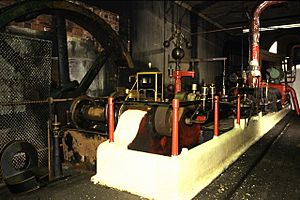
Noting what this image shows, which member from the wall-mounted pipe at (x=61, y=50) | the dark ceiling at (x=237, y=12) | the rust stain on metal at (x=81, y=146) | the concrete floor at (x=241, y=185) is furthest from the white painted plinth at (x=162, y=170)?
the dark ceiling at (x=237, y=12)

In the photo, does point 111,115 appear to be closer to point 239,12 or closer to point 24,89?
point 24,89

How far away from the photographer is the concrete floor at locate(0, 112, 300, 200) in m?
2.60

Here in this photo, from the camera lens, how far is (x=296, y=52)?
12.2 meters

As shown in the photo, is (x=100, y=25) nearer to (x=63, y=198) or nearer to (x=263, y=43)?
(x=63, y=198)

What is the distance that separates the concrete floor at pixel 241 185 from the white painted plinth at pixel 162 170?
103 mm

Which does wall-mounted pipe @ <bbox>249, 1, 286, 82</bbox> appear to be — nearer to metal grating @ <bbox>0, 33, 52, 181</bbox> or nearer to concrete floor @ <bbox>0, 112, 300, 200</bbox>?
concrete floor @ <bbox>0, 112, 300, 200</bbox>

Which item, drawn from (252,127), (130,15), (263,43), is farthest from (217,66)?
(252,127)

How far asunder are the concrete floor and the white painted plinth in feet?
0.34

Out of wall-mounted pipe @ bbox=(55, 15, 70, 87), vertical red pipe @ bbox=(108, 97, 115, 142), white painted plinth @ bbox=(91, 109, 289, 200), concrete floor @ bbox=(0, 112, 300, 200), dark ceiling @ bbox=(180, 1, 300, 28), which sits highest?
dark ceiling @ bbox=(180, 1, 300, 28)

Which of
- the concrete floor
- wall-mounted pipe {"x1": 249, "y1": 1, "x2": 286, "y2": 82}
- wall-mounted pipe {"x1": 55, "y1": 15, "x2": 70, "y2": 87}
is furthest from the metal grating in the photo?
wall-mounted pipe {"x1": 249, "y1": 1, "x2": 286, "y2": 82}

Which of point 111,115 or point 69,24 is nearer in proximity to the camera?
point 111,115

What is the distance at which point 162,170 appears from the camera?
2.45 metres

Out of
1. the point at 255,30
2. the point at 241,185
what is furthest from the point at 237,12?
the point at 241,185

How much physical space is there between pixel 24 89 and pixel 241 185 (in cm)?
344
